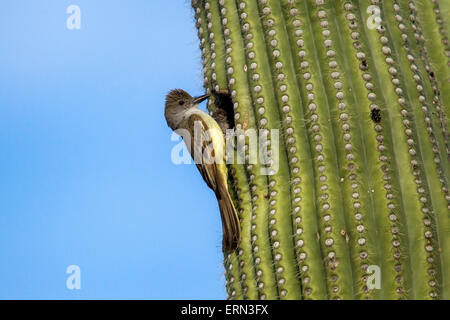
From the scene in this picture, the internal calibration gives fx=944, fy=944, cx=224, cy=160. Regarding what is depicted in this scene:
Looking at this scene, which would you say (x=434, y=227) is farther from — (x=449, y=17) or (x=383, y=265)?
(x=449, y=17)

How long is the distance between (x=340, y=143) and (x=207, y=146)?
1333 mm

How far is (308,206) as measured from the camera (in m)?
5.52

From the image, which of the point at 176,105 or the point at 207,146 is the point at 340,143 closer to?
the point at 207,146

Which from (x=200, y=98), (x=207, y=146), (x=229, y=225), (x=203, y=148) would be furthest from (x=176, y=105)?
(x=229, y=225)

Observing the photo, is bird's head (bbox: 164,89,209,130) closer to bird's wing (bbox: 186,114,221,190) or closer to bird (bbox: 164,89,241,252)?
bird (bbox: 164,89,241,252)

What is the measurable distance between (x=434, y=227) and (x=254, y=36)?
5.47ft

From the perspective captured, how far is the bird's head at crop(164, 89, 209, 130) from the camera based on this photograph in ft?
24.8

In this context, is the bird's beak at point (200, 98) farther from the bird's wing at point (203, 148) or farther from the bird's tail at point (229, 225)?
the bird's tail at point (229, 225)

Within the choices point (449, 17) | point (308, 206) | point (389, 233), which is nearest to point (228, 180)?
point (308, 206)

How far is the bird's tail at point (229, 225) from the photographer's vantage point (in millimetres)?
5840

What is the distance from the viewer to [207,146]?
6672 millimetres

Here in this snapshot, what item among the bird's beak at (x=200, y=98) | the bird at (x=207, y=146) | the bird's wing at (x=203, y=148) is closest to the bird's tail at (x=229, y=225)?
the bird at (x=207, y=146)

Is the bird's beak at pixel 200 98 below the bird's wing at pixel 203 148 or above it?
above
